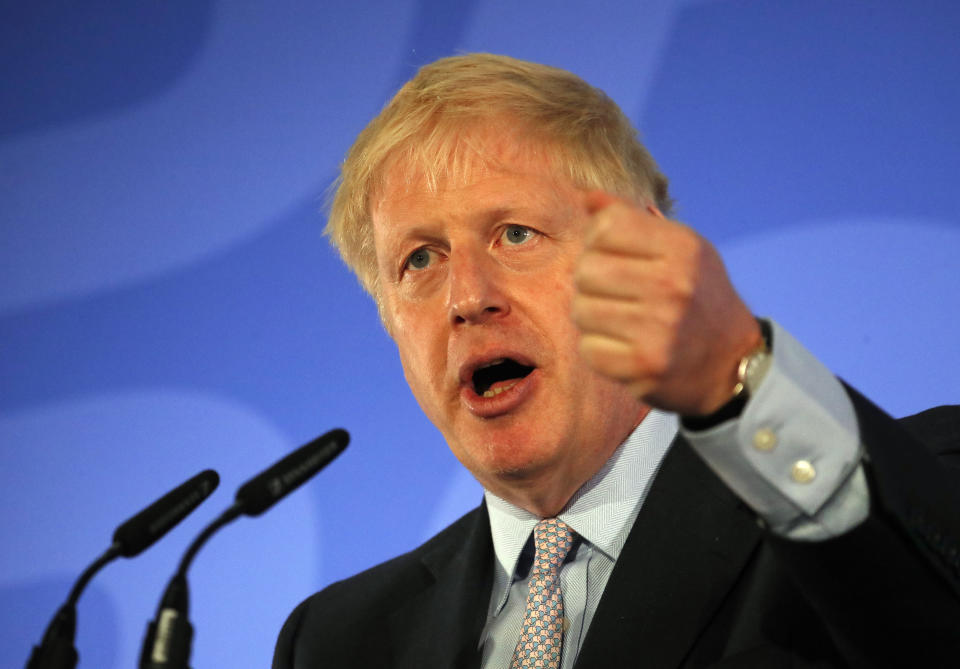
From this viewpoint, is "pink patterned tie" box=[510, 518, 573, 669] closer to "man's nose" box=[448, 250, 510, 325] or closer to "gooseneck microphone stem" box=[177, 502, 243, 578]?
"man's nose" box=[448, 250, 510, 325]

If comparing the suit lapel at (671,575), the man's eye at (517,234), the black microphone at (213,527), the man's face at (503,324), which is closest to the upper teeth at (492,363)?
the man's face at (503,324)

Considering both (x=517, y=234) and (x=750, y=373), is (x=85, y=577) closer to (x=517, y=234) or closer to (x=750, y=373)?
(x=750, y=373)

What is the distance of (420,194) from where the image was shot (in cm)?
157

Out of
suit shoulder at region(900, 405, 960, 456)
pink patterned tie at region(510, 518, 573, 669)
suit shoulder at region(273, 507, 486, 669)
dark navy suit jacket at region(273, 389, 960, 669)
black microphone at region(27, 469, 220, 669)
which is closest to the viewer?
dark navy suit jacket at region(273, 389, 960, 669)

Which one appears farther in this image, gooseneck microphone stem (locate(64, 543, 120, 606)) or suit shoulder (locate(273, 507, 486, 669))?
suit shoulder (locate(273, 507, 486, 669))

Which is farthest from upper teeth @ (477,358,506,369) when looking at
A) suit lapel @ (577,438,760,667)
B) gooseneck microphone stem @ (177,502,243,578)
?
gooseneck microphone stem @ (177,502,243,578)

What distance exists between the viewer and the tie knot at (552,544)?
4.84 ft

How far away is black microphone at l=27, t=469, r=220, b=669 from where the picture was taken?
3.11ft

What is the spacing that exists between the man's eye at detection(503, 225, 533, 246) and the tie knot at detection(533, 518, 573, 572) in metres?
0.43

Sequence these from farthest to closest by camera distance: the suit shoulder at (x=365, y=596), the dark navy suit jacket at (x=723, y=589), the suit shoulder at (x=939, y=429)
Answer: the suit shoulder at (x=365, y=596), the suit shoulder at (x=939, y=429), the dark navy suit jacket at (x=723, y=589)

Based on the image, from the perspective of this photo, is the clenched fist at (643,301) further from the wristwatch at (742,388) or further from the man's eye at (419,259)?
the man's eye at (419,259)

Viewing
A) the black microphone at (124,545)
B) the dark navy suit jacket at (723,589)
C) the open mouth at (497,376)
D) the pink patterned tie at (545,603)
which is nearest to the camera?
the dark navy suit jacket at (723,589)

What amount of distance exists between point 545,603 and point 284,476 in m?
0.62

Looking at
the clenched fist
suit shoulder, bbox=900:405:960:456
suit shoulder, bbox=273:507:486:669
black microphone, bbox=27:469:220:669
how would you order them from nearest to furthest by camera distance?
the clenched fist → black microphone, bbox=27:469:220:669 → suit shoulder, bbox=900:405:960:456 → suit shoulder, bbox=273:507:486:669
